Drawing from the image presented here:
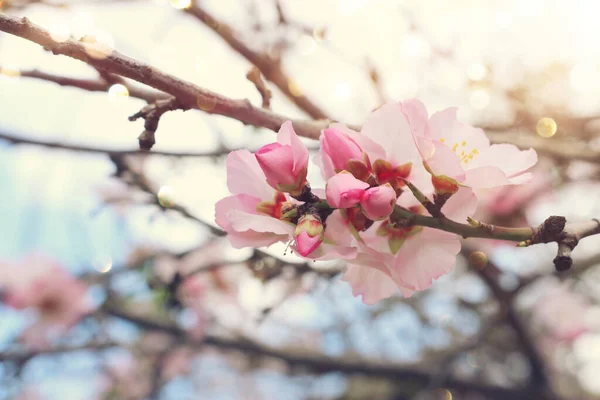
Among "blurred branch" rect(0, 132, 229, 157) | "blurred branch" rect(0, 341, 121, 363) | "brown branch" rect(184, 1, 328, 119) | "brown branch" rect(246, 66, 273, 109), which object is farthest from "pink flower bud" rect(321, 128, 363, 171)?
"blurred branch" rect(0, 341, 121, 363)

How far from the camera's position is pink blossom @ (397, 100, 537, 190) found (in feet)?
1.23

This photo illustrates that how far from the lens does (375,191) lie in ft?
1.15

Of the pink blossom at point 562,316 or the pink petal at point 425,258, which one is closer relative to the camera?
the pink petal at point 425,258

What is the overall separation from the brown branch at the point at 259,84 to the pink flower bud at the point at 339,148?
8.4 inches

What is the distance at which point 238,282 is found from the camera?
222cm

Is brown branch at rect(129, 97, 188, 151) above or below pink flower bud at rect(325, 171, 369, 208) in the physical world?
below

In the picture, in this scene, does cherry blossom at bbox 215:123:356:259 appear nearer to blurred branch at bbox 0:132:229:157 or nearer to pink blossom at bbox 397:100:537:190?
pink blossom at bbox 397:100:537:190

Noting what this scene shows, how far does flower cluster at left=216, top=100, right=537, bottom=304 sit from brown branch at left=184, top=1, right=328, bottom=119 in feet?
1.99

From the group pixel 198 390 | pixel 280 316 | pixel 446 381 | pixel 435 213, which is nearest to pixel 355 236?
pixel 435 213

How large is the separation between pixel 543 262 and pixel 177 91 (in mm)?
1873

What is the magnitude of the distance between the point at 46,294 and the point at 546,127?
1995 mm

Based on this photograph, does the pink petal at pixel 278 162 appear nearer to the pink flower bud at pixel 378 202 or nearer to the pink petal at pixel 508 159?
the pink flower bud at pixel 378 202

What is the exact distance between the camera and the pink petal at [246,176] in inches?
16.6

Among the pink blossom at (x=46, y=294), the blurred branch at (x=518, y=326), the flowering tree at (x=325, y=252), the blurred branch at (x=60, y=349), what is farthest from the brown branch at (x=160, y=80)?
the pink blossom at (x=46, y=294)
